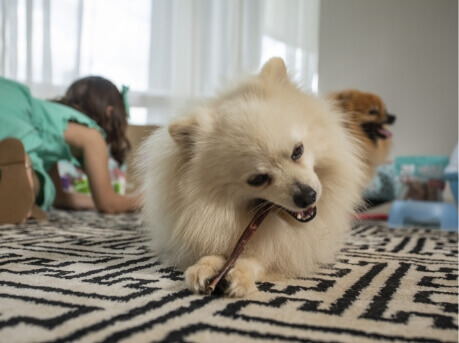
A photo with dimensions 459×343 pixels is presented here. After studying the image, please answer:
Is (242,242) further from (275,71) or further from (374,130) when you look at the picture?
(374,130)

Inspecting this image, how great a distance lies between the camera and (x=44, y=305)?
33.2 inches

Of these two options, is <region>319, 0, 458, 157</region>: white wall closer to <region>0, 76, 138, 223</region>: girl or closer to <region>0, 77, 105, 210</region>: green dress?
<region>0, 76, 138, 223</region>: girl

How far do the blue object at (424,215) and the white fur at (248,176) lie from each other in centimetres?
155

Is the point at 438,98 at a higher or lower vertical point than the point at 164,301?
higher

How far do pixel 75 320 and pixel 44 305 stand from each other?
0.40 feet

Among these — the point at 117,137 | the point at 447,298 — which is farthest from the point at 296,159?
the point at 117,137

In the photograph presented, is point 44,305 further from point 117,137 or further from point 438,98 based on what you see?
point 438,98

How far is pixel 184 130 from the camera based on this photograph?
1.15 metres

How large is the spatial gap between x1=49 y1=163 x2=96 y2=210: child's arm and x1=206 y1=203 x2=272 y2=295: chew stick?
2.28 metres

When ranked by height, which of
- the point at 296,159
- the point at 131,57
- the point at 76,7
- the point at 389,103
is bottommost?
the point at 296,159

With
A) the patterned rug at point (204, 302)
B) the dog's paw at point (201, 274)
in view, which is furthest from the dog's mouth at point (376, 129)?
the dog's paw at point (201, 274)

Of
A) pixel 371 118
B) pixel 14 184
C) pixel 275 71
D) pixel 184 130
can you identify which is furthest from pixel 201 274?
pixel 371 118

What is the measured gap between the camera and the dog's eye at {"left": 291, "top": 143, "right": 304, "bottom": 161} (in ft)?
3.62

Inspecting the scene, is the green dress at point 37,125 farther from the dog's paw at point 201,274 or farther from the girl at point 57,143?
the dog's paw at point 201,274
